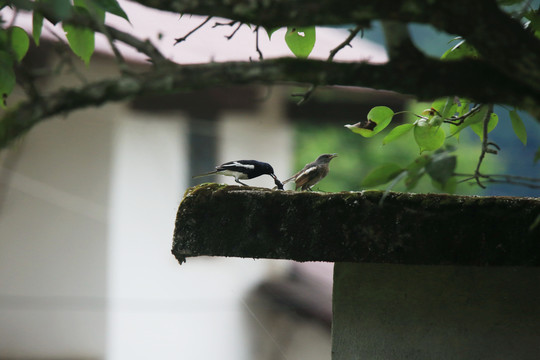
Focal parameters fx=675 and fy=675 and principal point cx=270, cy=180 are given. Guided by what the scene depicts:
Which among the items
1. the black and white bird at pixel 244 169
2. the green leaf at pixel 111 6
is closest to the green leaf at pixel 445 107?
the black and white bird at pixel 244 169

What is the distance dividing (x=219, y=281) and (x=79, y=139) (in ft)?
6.83

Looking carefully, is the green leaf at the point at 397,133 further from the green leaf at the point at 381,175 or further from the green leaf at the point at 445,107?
the green leaf at the point at 381,175

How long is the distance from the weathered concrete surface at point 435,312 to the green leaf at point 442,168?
0.59m

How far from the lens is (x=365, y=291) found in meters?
1.62

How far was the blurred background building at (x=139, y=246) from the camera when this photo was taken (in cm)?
641

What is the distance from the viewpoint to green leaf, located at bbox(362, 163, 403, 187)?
3.54 ft

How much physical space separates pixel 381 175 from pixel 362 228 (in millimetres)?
285

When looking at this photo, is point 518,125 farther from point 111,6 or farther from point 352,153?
point 352,153

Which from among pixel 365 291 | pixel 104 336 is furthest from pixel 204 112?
pixel 365 291

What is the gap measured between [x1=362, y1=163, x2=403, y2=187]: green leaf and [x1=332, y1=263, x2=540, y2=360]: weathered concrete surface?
0.56 meters

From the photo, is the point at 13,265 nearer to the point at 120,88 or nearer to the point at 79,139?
the point at 79,139

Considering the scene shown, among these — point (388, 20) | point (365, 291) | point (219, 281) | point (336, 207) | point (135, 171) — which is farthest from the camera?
point (219, 281)

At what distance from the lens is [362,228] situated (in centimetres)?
135

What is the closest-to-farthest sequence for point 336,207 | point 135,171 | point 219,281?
point 336,207, point 135,171, point 219,281
